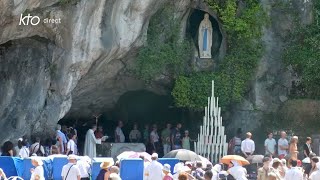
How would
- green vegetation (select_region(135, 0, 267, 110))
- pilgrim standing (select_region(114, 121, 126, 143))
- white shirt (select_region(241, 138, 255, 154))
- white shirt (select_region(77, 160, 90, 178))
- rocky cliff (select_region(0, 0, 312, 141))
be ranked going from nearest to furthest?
white shirt (select_region(77, 160, 90, 178)) → rocky cliff (select_region(0, 0, 312, 141)) → white shirt (select_region(241, 138, 255, 154)) → green vegetation (select_region(135, 0, 267, 110)) → pilgrim standing (select_region(114, 121, 126, 143))

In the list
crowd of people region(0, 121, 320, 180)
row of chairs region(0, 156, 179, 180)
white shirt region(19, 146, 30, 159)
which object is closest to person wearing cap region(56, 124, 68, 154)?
crowd of people region(0, 121, 320, 180)

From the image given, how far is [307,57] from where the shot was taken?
106 ft

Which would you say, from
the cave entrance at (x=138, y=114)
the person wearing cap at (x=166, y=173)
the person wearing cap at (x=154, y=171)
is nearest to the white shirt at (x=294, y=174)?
the person wearing cap at (x=166, y=173)

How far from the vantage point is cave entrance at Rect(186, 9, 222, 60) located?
3344 cm

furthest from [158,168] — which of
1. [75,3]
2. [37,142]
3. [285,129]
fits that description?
[285,129]

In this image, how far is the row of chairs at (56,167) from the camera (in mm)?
22938

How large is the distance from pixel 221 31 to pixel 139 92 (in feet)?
14.5

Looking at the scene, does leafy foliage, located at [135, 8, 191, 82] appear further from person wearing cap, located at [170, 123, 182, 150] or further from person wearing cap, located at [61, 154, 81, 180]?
person wearing cap, located at [61, 154, 81, 180]

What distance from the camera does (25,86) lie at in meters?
29.7

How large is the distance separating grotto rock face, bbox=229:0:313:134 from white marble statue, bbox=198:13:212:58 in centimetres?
177

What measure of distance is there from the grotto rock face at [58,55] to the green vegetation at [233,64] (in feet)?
8.88

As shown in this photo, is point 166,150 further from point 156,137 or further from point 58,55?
point 58,55

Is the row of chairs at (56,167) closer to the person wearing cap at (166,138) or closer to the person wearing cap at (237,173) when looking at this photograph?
the person wearing cap at (237,173)

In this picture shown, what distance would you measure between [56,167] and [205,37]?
1099 cm
